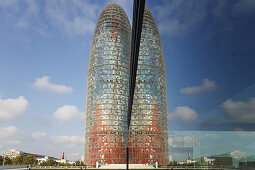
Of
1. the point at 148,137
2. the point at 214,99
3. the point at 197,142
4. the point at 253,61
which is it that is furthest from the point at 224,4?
the point at 148,137

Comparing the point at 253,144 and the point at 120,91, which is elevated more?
the point at 120,91

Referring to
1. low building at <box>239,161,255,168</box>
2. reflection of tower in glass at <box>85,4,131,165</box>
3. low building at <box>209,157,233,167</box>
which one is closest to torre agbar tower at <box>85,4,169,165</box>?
reflection of tower in glass at <box>85,4,131,165</box>

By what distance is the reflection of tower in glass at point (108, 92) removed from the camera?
4847cm

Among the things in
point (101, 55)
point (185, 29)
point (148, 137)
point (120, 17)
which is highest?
point (120, 17)

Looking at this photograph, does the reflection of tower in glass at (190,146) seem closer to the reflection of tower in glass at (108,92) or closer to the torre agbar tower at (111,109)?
the torre agbar tower at (111,109)

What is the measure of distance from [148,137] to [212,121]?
49.1m

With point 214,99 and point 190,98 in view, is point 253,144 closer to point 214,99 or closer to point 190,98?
point 214,99

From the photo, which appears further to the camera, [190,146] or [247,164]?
[190,146]

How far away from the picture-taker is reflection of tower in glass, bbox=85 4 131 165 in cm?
4847

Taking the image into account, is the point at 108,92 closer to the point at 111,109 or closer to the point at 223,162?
the point at 111,109

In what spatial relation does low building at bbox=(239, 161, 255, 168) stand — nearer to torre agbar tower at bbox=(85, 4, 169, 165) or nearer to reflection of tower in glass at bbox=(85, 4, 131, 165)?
torre agbar tower at bbox=(85, 4, 169, 165)

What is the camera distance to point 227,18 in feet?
1.63

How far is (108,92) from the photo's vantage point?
52.2m

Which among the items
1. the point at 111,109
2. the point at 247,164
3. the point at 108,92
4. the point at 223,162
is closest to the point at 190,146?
the point at 223,162
